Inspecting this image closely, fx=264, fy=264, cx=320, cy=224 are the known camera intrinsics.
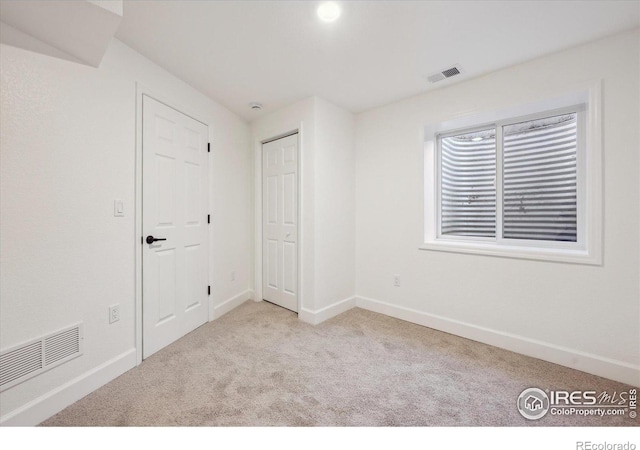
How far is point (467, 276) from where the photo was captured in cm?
254

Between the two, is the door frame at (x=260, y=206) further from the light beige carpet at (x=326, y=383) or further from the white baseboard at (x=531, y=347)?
the white baseboard at (x=531, y=347)

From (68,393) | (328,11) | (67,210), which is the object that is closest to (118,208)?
(67,210)

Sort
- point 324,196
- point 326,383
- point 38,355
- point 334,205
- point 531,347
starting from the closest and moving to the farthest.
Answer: point 38,355, point 326,383, point 531,347, point 324,196, point 334,205

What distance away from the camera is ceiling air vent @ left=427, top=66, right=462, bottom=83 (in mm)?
2291

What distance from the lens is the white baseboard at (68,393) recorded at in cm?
137

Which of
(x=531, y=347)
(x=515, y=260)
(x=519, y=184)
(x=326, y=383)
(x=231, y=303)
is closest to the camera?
(x=326, y=383)

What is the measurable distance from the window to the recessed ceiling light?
62.8 inches

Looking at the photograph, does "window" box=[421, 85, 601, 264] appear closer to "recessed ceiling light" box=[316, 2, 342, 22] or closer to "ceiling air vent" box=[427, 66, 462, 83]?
"ceiling air vent" box=[427, 66, 462, 83]

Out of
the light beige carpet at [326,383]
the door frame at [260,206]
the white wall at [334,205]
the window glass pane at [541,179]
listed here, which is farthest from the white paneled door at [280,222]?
the window glass pane at [541,179]

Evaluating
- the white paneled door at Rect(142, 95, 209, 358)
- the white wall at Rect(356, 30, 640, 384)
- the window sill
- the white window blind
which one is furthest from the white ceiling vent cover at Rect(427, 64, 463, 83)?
the white paneled door at Rect(142, 95, 209, 358)

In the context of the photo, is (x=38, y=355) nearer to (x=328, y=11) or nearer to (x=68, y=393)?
(x=68, y=393)

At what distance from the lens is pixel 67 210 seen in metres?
1.60

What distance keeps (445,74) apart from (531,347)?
2.45 m

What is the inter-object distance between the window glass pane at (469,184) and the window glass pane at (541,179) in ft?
0.43
